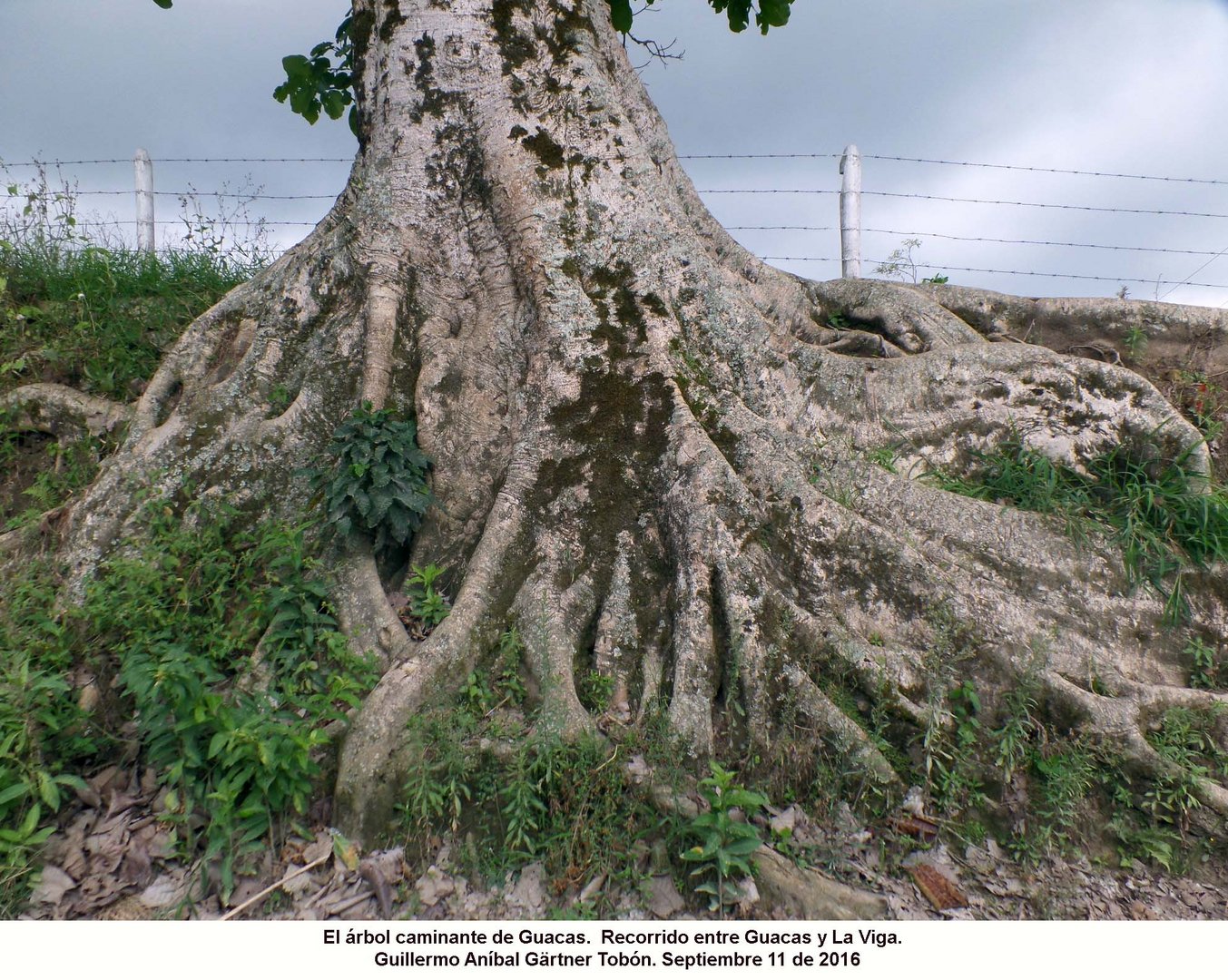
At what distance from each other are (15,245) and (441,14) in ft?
13.4

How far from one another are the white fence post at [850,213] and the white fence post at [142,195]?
23.8 feet

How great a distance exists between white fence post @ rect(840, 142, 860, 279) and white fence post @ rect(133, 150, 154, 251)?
23.8 feet

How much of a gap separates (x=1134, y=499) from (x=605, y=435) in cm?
259

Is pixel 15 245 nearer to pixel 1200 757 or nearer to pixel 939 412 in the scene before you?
pixel 939 412

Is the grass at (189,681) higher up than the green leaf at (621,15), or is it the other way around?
the green leaf at (621,15)

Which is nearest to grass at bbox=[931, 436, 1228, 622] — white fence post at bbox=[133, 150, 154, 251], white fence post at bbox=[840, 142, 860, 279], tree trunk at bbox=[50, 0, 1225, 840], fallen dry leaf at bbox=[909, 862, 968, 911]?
tree trunk at bbox=[50, 0, 1225, 840]

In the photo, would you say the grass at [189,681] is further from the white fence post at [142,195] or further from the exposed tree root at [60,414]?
the white fence post at [142,195]

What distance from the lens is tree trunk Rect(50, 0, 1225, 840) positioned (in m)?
3.05

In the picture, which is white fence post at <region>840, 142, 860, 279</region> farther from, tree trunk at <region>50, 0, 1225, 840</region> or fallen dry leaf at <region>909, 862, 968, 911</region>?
fallen dry leaf at <region>909, 862, 968, 911</region>

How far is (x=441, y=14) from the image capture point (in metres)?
4.10

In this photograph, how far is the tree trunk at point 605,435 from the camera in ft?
10.0

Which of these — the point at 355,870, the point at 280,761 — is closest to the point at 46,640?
the point at 280,761

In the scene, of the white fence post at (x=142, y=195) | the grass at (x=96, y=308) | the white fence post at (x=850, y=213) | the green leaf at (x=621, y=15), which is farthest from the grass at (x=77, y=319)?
the white fence post at (x=850, y=213)

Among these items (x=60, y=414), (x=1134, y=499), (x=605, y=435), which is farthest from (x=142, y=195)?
(x=1134, y=499)
